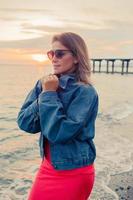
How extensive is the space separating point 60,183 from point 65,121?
52 centimetres

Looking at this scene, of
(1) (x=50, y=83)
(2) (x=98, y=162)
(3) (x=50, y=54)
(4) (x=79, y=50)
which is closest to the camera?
(1) (x=50, y=83)

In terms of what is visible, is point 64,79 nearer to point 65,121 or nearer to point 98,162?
point 65,121

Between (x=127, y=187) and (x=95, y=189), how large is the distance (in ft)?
2.05

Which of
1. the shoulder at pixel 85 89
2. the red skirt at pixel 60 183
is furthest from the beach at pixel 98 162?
the red skirt at pixel 60 183

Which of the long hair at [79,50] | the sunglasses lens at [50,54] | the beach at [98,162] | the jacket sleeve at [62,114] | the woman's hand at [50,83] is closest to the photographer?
the jacket sleeve at [62,114]

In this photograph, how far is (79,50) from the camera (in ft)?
10.4

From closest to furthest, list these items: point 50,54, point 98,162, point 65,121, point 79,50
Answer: point 65,121 → point 79,50 → point 50,54 → point 98,162

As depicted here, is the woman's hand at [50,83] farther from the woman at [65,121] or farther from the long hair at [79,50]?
the long hair at [79,50]

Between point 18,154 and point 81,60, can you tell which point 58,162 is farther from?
point 18,154

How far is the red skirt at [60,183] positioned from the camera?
3080mm

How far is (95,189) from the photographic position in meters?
7.55

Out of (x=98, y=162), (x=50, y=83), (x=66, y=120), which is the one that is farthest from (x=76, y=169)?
(x=98, y=162)

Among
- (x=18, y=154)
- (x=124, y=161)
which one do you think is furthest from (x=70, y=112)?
(x=18, y=154)

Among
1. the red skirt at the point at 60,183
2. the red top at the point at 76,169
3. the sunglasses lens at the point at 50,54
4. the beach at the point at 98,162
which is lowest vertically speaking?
the beach at the point at 98,162
